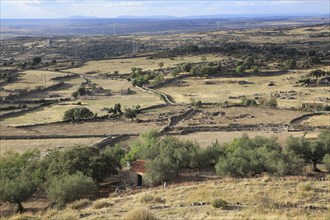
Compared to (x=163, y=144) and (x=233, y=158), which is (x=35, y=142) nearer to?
(x=163, y=144)

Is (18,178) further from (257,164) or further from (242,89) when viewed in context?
(242,89)

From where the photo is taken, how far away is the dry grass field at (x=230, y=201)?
19047 mm

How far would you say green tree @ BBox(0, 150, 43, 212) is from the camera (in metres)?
25.2

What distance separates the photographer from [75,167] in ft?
92.5

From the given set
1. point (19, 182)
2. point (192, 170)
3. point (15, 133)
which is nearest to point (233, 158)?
point (192, 170)

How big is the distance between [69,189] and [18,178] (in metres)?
4.24

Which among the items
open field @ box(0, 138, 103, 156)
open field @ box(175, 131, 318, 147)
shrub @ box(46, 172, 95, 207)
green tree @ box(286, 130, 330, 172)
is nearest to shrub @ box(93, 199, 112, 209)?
shrub @ box(46, 172, 95, 207)

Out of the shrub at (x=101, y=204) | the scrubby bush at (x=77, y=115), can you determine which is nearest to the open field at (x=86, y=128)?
the scrubby bush at (x=77, y=115)

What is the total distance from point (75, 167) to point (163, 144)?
7809mm

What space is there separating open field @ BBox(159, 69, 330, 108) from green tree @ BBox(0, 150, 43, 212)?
41380mm

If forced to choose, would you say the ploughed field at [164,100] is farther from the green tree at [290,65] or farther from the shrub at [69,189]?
the shrub at [69,189]

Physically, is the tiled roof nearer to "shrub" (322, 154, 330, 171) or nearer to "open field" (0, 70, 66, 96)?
"shrub" (322, 154, 330, 171)

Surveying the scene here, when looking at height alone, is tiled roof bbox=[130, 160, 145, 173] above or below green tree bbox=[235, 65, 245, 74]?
below

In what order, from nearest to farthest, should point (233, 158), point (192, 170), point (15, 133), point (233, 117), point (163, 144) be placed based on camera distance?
point (233, 158)
point (192, 170)
point (163, 144)
point (15, 133)
point (233, 117)
